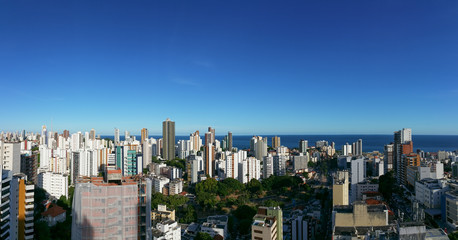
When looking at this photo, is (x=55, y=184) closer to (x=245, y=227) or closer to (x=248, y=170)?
(x=245, y=227)

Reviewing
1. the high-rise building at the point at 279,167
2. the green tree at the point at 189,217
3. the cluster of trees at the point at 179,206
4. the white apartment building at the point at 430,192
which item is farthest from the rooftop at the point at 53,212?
the high-rise building at the point at 279,167

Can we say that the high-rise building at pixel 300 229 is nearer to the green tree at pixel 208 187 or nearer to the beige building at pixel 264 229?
the beige building at pixel 264 229

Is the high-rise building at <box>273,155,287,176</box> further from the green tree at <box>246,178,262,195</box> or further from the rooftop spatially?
the rooftop

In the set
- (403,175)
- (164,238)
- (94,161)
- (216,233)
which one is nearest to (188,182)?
(94,161)

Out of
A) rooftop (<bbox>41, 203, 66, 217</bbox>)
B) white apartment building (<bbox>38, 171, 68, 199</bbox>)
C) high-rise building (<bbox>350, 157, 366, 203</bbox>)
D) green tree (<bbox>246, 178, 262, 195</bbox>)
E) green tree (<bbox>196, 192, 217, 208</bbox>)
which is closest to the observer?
rooftop (<bbox>41, 203, 66, 217</bbox>)

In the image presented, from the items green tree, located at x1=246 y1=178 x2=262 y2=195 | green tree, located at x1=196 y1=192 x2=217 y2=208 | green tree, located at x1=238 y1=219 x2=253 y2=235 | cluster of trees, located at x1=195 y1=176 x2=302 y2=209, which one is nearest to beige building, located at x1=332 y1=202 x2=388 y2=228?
green tree, located at x1=238 y1=219 x2=253 y2=235

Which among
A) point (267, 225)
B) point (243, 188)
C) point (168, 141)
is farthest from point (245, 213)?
point (168, 141)
